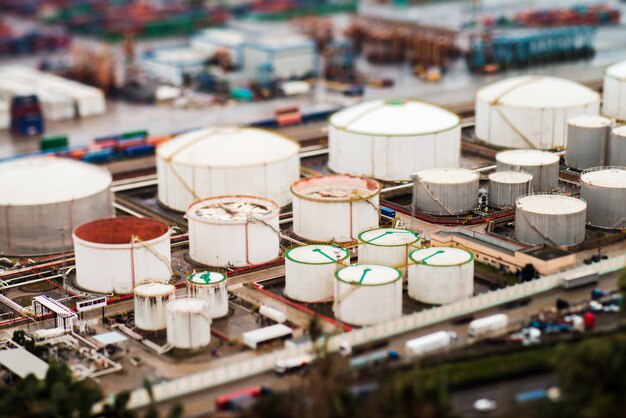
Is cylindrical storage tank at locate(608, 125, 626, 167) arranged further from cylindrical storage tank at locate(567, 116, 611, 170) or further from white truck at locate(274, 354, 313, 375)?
Result: white truck at locate(274, 354, 313, 375)

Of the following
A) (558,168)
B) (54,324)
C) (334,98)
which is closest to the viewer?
(54,324)

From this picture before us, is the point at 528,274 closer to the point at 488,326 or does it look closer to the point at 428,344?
the point at 488,326

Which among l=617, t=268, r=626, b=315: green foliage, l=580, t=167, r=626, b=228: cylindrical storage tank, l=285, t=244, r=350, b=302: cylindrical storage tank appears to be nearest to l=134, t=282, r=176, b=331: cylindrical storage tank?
l=285, t=244, r=350, b=302: cylindrical storage tank

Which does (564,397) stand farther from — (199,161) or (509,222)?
(199,161)

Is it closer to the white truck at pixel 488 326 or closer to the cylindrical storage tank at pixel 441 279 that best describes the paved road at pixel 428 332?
the white truck at pixel 488 326

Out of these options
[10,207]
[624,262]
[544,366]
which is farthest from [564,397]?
[10,207]
